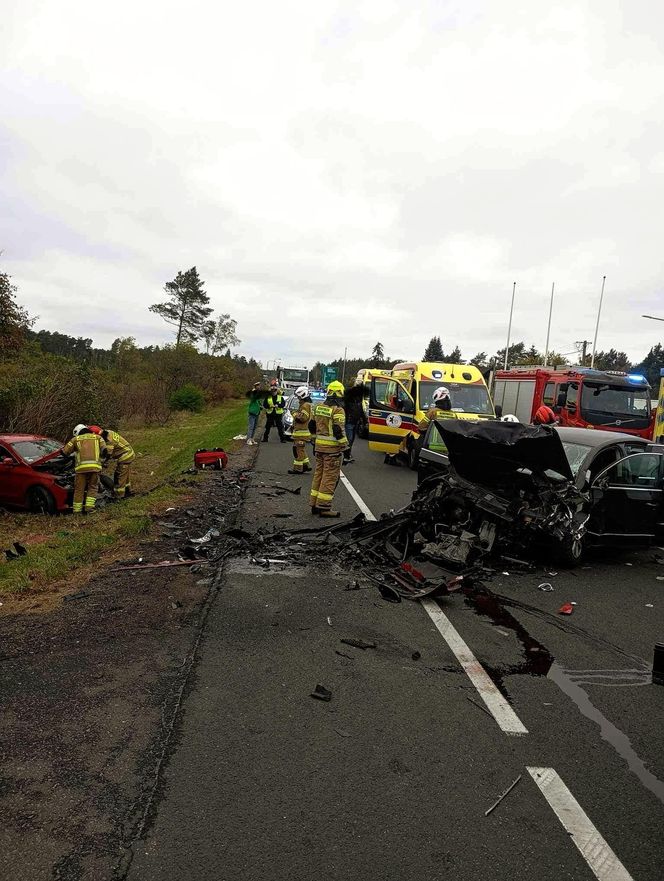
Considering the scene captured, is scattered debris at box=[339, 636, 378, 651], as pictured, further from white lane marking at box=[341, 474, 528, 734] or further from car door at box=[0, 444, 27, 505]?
car door at box=[0, 444, 27, 505]

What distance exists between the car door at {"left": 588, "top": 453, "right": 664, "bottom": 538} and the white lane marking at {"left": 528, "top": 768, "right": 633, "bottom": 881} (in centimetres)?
446

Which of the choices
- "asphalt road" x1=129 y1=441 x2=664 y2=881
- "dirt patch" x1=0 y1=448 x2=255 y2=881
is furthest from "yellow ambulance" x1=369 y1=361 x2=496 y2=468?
"asphalt road" x1=129 y1=441 x2=664 y2=881

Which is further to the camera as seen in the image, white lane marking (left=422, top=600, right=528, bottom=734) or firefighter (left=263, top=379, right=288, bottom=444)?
firefighter (left=263, top=379, right=288, bottom=444)

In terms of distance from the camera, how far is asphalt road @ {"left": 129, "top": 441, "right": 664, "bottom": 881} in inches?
99.6

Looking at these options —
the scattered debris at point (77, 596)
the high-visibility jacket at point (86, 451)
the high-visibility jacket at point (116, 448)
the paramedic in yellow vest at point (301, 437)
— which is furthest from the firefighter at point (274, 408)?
the scattered debris at point (77, 596)

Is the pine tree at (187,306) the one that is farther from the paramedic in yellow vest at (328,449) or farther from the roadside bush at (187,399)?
the paramedic in yellow vest at (328,449)

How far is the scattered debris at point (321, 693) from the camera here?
3.84 meters

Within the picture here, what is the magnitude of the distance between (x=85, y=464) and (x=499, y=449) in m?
6.49

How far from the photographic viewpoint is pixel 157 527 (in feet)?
27.2

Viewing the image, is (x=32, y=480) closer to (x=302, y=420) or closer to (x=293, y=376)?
(x=302, y=420)

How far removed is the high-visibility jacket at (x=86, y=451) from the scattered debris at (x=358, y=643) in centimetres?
654

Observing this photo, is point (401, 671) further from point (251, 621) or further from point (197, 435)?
point (197, 435)

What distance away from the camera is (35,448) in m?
11.2

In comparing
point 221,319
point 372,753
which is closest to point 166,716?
point 372,753
